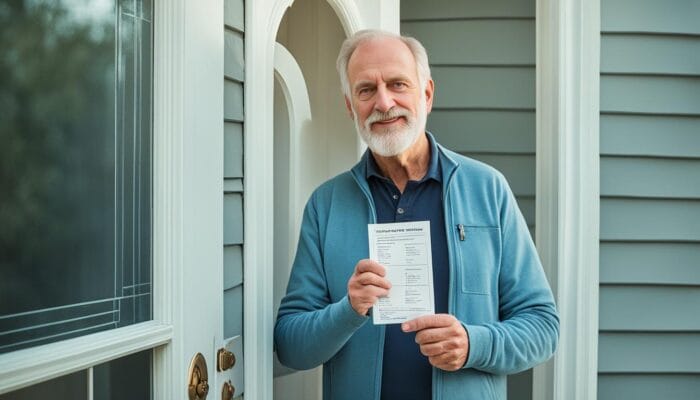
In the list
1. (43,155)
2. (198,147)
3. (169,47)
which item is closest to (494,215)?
(198,147)

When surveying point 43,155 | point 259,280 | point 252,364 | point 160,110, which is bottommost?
point 252,364

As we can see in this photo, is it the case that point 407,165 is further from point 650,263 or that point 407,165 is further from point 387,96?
point 650,263

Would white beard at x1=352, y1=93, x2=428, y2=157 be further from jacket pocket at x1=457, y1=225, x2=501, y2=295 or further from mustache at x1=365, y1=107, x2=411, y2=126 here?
jacket pocket at x1=457, y1=225, x2=501, y2=295

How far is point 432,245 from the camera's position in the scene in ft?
7.34

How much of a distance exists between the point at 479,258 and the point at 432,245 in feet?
0.46

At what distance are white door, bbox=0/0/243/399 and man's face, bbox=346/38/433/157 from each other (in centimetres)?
51

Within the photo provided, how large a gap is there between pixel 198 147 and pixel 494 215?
0.93 meters

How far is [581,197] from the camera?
9.68 feet

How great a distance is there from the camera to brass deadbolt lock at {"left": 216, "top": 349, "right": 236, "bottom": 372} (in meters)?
1.88

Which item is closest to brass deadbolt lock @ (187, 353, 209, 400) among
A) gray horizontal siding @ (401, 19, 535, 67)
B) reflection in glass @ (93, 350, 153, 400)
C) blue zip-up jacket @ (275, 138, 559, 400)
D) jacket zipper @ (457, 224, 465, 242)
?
reflection in glass @ (93, 350, 153, 400)

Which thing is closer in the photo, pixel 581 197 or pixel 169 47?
pixel 169 47

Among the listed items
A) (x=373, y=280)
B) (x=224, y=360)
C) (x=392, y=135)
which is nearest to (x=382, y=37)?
(x=392, y=135)

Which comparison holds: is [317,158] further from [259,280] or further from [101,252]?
[101,252]

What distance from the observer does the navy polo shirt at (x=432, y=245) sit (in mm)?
2174
